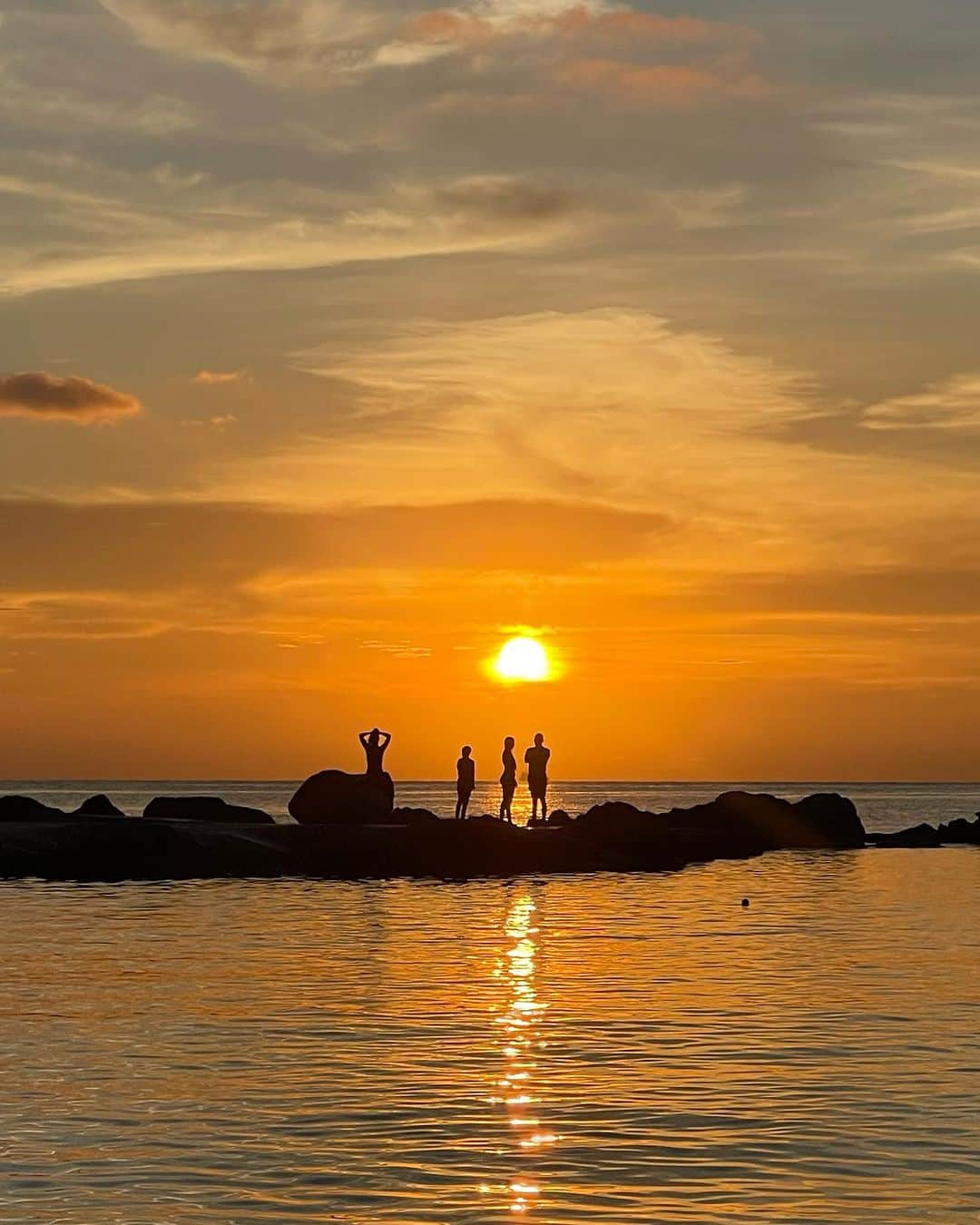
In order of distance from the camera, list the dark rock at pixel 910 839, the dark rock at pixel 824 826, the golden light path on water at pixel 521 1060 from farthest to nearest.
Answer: the dark rock at pixel 910 839
the dark rock at pixel 824 826
the golden light path on water at pixel 521 1060

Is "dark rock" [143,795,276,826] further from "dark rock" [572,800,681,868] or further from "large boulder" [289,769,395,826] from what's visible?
"dark rock" [572,800,681,868]

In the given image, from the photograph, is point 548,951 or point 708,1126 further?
point 548,951

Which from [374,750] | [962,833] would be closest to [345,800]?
[374,750]

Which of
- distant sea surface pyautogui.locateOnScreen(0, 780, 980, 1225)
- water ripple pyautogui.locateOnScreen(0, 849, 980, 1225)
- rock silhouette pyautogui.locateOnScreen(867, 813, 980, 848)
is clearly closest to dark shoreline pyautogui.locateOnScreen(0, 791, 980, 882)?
distant sea surface pyautogui.locateOnScreen(0, 780, 980, 1225)

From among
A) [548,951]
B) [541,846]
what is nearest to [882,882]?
[541,846]

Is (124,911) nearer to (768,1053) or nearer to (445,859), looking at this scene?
(445,859)

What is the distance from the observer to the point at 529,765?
171ft

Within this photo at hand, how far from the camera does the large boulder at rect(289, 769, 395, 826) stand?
51.4 meters

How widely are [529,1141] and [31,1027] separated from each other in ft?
27.9

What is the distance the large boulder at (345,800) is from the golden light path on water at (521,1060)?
1920 cm

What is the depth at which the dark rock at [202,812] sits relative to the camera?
2071 inches

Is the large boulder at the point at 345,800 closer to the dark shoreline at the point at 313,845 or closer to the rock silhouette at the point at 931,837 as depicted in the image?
the dark shoreline at the point at 313,845

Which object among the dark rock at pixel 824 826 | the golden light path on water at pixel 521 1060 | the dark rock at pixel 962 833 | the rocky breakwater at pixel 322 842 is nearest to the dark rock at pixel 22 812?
the rocky breakwater at pixel 322 842

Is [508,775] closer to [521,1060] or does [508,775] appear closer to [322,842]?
[322,842]
